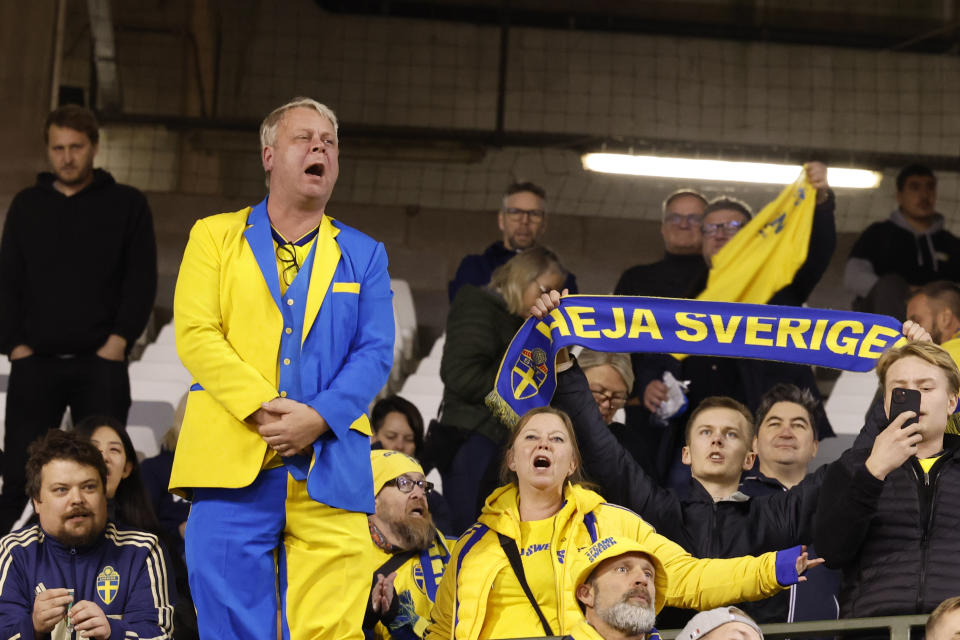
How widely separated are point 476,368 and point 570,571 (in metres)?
1.53

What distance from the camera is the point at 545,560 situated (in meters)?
4.09

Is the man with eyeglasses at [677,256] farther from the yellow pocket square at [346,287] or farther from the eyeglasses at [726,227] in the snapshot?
the yellow pocket square at [346,287]

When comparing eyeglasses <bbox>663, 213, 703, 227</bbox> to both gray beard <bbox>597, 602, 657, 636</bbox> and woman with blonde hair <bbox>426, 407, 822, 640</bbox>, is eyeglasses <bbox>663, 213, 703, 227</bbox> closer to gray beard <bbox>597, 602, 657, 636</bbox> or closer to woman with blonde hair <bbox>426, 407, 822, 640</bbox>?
woman with blonde hair <bbox>426, 407, 822, 640</bbox>

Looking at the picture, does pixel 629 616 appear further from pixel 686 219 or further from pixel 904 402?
pixel 686 219

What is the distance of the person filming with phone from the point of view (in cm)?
381

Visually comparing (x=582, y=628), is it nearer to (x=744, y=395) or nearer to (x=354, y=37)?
(x=744, y=395)

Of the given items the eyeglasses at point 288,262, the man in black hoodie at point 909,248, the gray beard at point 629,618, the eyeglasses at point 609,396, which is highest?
the man in black hoodie at point 909,248

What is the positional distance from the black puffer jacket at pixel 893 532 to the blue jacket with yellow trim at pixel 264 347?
4.14ft

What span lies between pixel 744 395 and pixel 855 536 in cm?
184

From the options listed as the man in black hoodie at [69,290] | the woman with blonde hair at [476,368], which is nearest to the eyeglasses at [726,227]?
the woman with blonde hair at [476,368]

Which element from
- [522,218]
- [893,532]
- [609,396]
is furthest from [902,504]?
[522,218]

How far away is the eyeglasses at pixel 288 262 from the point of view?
355 centimetres

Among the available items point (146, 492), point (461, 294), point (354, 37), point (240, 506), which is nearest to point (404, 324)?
point (461, 294)

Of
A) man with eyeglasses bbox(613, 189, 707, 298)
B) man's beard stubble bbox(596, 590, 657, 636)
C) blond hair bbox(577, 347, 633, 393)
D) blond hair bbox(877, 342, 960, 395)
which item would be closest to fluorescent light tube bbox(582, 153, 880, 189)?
man with eyeglasses bbox(613, 189, 707, 298)
